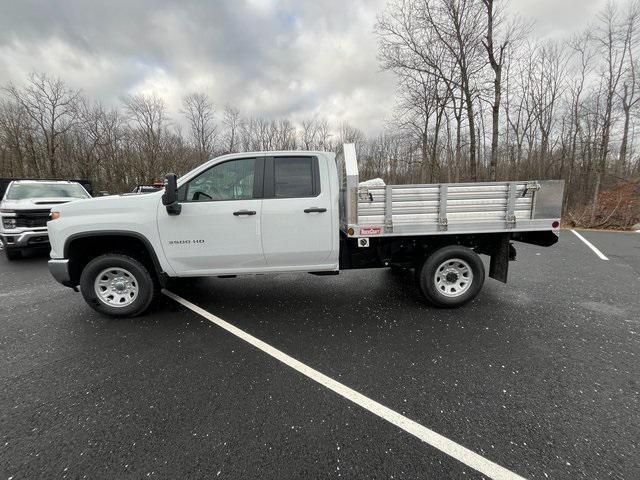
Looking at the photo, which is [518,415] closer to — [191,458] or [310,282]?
[191,458]

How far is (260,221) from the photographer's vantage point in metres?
3.84

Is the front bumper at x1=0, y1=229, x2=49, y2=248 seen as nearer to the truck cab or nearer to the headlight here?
the headlight

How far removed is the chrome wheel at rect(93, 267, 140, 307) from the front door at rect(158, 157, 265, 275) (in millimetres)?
720

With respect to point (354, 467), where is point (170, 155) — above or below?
above

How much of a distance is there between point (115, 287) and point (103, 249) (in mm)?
564

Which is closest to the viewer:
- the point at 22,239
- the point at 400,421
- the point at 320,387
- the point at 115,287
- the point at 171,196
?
the point at 400,421

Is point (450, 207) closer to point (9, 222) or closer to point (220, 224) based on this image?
point (220, 224)

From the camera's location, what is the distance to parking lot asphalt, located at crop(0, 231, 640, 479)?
76.9 inches

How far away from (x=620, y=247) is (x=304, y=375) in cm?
1044

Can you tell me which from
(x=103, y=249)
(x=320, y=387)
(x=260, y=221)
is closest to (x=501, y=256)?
(x=320, y=387)

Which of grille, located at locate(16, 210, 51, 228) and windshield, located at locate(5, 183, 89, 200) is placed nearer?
grille, located at locate(16, 210, 51, 228)

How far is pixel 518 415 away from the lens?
2293 mm

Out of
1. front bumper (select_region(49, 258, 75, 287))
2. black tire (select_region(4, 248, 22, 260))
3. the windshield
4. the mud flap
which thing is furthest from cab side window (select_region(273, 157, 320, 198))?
the windshield

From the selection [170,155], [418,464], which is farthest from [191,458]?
[170,155]
